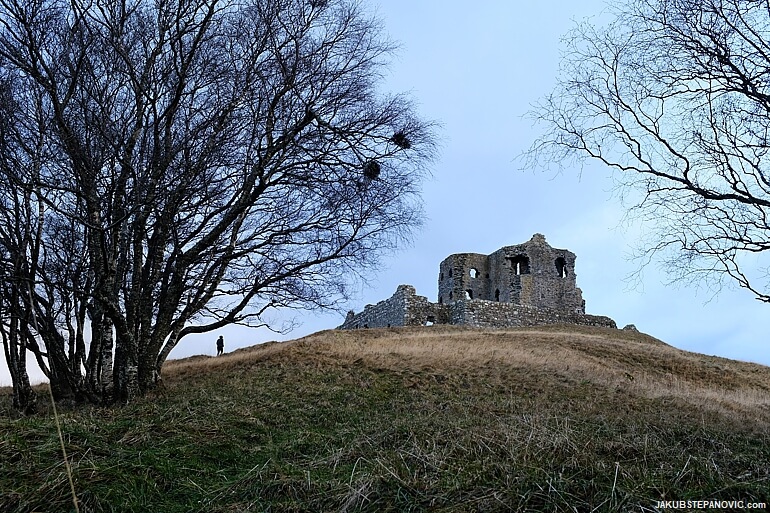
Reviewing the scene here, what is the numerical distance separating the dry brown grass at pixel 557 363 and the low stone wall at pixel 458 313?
714 cm

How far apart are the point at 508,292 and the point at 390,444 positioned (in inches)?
1175

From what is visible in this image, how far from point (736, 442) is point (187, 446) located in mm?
6493

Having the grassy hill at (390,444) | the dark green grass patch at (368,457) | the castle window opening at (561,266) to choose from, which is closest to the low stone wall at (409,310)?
the castle window opening at (561,266)

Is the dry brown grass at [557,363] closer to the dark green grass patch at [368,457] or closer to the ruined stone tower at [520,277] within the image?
the dark green grass patch at [368,457]

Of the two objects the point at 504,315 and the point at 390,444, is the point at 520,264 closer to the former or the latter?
the point at 504,315

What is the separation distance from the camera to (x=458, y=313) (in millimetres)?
30859

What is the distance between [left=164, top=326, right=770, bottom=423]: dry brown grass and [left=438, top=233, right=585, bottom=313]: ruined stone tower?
12662mm

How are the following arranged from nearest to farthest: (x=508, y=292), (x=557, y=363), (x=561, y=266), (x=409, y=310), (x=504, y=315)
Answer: (x=557, y=363) → (x=409, y=310) → (x=504, y=315) → (x=508, y=292) → (x=561, y=266)

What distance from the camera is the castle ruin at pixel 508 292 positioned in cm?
3133

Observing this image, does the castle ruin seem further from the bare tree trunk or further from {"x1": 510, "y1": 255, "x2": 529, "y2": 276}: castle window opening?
the bare tree trunk

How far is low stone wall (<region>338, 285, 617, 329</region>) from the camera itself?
99.8 ft

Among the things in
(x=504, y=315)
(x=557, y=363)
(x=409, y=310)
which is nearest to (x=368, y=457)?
(x=557, y=363)

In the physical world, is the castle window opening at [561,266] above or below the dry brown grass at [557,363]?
above

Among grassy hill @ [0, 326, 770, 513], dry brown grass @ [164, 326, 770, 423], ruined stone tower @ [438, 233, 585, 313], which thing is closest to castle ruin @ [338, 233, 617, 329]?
ruined stone tower @ [438, 233, 585, 313]
